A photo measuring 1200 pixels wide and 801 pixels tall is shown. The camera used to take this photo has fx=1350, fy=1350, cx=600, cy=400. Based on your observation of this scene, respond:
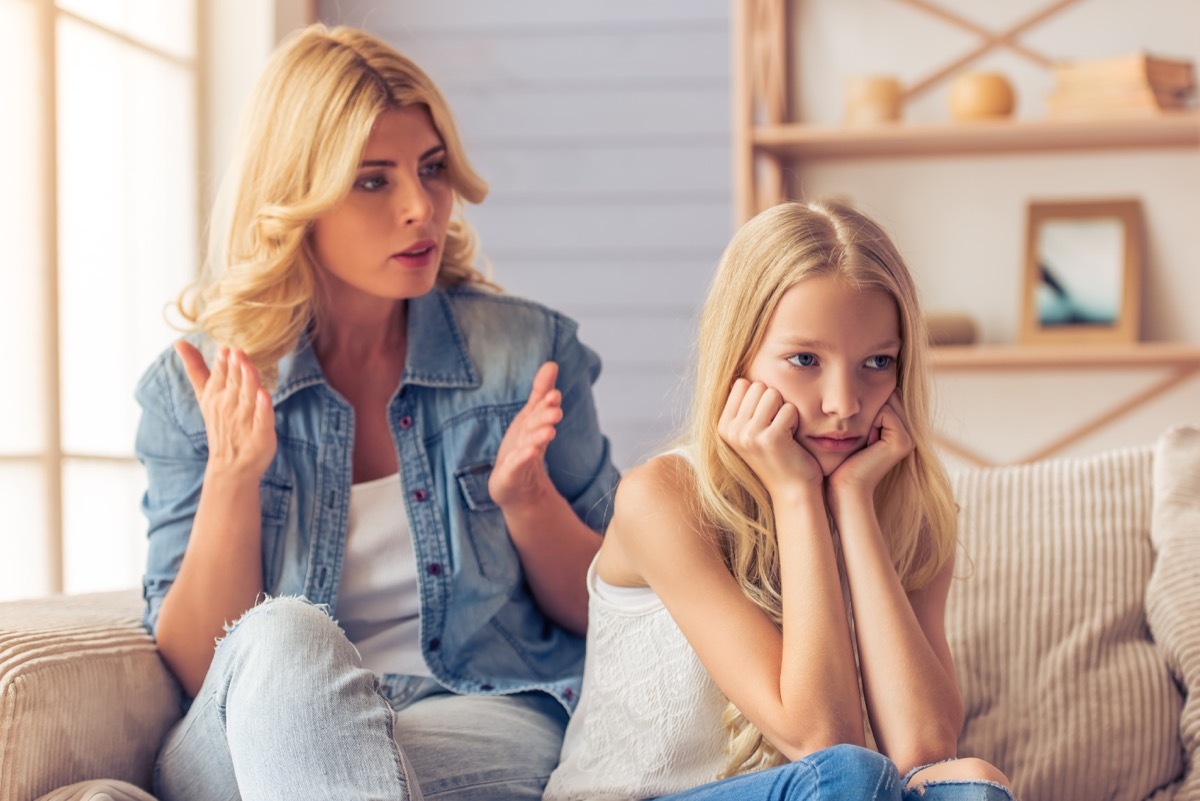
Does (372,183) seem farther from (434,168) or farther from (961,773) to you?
(961,773)

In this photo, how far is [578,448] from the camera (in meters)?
1.75

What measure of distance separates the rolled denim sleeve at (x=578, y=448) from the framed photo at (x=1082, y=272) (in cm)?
143

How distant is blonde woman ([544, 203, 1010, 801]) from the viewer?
4.17 feet

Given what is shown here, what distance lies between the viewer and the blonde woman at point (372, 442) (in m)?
1.55

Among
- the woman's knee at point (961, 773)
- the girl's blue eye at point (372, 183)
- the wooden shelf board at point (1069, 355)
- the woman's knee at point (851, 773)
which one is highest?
the girl's blue eye at point (372, 183)

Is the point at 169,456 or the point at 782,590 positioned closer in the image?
the point at 782,590

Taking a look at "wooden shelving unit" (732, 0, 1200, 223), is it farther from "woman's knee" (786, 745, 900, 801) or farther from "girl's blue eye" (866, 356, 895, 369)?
"woman's knee" (786, 745, 900, 801)

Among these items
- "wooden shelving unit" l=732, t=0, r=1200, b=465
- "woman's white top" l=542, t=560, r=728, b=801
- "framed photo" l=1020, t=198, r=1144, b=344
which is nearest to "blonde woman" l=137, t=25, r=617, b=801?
"woman's white top" l=542, t=560, r=728, b=801

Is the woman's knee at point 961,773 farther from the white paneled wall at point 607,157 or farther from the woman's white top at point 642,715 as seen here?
the white paneled wall at point 607,157

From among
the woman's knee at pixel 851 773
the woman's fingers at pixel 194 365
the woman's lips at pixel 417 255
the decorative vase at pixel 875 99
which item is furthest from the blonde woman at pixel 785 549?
the decorative vase at pixel 875 99

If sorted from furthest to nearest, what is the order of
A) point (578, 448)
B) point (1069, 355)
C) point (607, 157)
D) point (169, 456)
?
1. point (607, 157)
2. point (1069, 355)
3. point (578, 448)
4. point (169, 456)

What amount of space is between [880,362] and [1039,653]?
0.52 meters

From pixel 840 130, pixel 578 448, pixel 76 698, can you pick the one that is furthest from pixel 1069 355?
pixel 76 698

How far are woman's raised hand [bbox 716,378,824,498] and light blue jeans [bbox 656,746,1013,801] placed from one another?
304 millimetres
